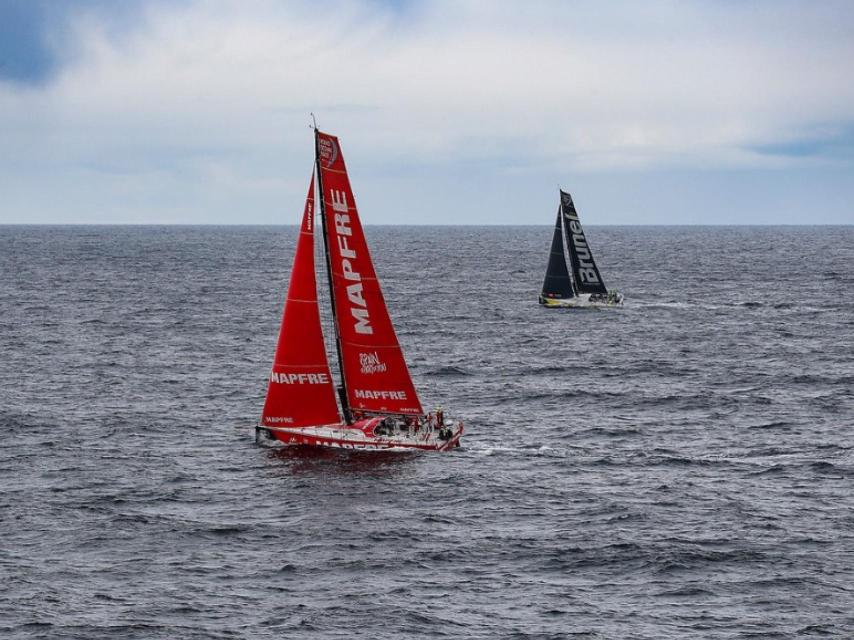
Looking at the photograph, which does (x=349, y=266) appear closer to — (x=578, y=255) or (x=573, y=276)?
(x=578, y=255)

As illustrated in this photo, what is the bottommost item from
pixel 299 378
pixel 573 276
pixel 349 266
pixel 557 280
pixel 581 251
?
pixel 299 378

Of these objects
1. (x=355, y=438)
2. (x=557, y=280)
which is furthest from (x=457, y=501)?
(x=557, y=280)

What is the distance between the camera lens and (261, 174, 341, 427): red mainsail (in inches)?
2078

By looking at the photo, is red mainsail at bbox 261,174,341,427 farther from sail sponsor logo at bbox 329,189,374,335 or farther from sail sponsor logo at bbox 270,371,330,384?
sail sponsor logo at bbox 329,189,374,335

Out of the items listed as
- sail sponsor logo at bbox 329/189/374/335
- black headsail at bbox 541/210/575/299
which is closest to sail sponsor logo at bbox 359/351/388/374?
sail sponsor logo at bbox 329/189/374/335

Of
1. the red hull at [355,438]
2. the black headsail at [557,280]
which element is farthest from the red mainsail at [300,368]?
the black headsail at [557,280]

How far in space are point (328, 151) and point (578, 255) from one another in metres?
69.2

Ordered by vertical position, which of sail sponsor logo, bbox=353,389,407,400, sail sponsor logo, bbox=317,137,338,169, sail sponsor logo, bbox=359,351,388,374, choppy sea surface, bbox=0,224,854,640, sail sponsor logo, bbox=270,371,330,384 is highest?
sail sponsor logo, bbox=317,137,338,169

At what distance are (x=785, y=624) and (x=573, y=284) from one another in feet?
288

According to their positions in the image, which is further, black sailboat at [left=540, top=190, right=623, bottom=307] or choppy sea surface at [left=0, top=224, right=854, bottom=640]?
black sailboat at [left=540, top=190, right=623, bottom=307]

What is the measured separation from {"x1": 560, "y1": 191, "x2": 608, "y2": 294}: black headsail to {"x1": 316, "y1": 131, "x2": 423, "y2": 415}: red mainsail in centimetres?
6488

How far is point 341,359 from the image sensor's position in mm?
53906

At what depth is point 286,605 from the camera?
34.8 meters

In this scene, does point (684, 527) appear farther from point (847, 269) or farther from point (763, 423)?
point (847, 269)
